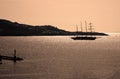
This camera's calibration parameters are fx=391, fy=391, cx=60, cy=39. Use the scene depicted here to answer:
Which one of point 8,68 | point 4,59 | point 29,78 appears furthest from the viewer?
point 4,59

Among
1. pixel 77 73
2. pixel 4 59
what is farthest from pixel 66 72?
pixel 4 59

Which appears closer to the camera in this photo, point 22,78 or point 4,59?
point 22,78

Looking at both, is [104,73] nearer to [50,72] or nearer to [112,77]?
[112,77]

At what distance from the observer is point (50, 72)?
91.4m

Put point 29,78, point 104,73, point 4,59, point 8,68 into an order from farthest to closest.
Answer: point 4,59 < point 8,68 < point 104,73 < point 29,78

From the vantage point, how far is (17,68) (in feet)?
Answer: 327

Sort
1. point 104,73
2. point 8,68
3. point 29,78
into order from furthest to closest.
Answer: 1. point 8,68
2. point 104,73
3. point 29,78

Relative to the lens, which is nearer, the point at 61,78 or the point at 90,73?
the point at 61,78

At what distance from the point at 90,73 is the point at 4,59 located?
Answer: 1455 inches

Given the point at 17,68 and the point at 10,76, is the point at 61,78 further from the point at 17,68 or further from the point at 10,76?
the point at 17,68

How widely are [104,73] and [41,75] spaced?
1434cm

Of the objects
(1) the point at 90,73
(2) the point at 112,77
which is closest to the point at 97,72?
(1) the point at 90,73

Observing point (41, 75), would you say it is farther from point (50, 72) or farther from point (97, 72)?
point (97, 72)

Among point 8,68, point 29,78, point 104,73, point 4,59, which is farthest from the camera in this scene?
point 4,59
